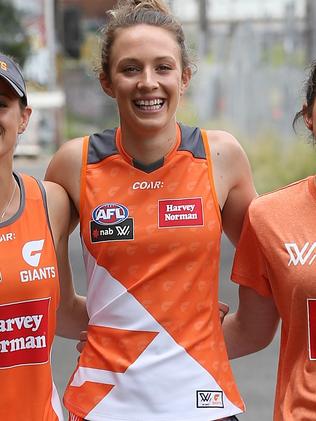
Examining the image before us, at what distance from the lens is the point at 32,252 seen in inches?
117

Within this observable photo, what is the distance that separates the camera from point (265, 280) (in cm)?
319

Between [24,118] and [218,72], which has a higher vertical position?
[24,118]

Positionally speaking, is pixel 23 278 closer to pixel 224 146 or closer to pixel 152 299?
pixel 152 299

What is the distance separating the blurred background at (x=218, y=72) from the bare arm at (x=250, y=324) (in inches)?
393

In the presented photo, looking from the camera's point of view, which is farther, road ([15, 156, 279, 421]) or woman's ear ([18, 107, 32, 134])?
road ([15, 156, 279, 421])

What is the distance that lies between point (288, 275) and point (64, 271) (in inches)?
35.6

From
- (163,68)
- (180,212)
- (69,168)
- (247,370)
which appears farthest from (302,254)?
(247,370)

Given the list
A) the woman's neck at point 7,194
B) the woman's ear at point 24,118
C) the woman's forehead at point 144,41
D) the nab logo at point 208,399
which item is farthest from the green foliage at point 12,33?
the nab logo at point 208,399

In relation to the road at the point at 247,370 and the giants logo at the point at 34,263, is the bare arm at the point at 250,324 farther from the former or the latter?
the road at the point at 247,370

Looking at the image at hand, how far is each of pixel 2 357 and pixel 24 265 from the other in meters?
0.29

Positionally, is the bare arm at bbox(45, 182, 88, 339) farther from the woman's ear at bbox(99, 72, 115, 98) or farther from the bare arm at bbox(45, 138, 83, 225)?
the woman's ear at bbox(99, 72, 115, 98)

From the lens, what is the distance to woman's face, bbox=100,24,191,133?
318 centimetres

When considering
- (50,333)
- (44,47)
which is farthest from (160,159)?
(44,47)

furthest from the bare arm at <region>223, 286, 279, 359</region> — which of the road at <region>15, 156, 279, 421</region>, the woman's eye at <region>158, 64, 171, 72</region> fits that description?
the road at <region>15, 156, 279, 421</region>
